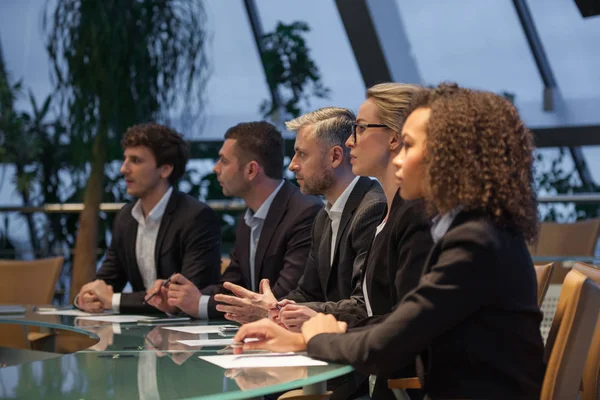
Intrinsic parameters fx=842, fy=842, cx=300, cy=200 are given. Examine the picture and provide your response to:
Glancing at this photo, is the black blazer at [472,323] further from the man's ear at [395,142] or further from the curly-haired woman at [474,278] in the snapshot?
the man's ear at [395,142]

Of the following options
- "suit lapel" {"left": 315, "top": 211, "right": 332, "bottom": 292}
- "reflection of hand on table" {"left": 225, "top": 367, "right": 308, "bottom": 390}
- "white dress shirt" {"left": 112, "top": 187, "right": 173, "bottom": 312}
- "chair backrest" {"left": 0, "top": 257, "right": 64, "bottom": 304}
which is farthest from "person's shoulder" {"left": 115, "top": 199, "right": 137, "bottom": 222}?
"reflection of hand on table" {"left": 225, "top": 367, "right": 308, "bottom": 390}

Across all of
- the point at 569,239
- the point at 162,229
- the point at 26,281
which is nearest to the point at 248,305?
the point at 162,229

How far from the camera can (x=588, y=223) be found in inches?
212

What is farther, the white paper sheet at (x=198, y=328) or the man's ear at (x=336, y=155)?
the man's ear at (x=336, y=155)

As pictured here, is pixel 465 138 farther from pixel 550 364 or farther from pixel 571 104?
pixel 571 104

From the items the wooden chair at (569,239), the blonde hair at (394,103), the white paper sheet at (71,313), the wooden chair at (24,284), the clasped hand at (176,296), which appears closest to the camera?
the blonde hair at (394,103)

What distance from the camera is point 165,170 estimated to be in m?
3.98

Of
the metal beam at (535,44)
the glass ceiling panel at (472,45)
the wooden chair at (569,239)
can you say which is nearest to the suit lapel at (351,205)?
the wooden chair at (569,239)

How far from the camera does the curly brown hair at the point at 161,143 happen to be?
3.99 m

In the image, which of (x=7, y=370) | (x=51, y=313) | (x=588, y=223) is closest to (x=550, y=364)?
(x=7, y=370)

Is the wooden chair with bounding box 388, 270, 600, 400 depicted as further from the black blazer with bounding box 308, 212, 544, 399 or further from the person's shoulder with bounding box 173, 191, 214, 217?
the person's shoulder with bounding box 173, 191, 214, 217

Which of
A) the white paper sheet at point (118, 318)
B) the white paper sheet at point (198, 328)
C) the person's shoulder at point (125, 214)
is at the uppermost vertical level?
the person's shoulder at point (125, 214)

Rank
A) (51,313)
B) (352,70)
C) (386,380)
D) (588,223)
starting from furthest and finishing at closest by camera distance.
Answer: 1. (352,70)
2. (588,223)
3. (51,313)
4. (386,380)

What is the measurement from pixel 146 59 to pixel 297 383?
416 centimetres
